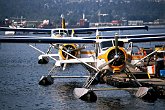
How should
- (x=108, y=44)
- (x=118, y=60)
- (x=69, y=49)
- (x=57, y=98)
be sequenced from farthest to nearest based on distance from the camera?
(x=69, y=49) → (x=57, y=98) → (x=108, y=44) → (x=118, y=60)

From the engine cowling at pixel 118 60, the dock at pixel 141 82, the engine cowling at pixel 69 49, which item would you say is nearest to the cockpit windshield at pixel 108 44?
the engine cowling at pixel 118 60

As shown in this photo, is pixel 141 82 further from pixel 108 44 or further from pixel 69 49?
pixel 69 49

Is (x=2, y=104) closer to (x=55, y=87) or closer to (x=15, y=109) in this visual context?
(x=15, y=109)

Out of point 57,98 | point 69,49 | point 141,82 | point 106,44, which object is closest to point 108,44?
point 106,44

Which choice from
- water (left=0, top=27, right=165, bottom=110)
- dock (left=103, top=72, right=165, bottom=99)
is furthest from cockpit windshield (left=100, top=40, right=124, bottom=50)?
water (left=0, top=27, right=165, bottom=110)

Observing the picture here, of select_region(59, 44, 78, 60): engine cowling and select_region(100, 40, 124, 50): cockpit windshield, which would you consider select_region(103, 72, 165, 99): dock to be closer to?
select_region(100, 40, 124, 50): cockpit windshield

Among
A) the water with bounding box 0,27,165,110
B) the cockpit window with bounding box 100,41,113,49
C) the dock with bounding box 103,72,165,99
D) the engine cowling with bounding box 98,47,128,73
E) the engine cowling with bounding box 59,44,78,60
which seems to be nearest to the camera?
the engine cowling with bounding box 98,47,128,73

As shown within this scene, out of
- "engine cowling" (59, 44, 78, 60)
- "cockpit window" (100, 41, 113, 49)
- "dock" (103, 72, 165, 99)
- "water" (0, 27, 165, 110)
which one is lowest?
"water" (0, 27, 165, 110)

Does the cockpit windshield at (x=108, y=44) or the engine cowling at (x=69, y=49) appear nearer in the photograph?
the cockpit windshield at (x=108, y=44)

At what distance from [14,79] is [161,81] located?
12102mm

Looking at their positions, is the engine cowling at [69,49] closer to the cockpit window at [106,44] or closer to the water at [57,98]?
the water at [57,98]

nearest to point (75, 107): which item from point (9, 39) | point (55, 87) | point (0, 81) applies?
point (9, 39)

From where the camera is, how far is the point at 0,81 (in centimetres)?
3188

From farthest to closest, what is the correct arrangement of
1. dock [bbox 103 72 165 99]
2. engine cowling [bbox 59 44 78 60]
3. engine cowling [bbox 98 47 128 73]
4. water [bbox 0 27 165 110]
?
engine cowling [bbox 59 44 78 60] → dock [bbox 103 72 165 99] → water [bbox 0 27 165 110] → engine cowling [bbox 98 47 128 73]
